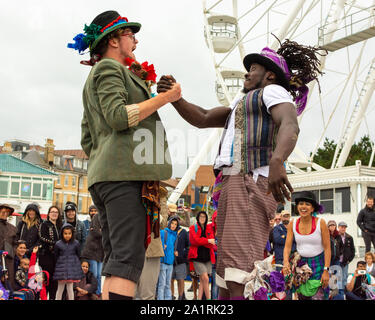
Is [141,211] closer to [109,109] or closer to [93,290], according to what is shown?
[109,109]

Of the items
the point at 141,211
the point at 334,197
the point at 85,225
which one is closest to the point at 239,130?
the point at 141,211

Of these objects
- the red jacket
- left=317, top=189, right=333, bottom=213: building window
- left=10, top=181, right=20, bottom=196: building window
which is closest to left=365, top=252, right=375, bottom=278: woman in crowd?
the red jacket

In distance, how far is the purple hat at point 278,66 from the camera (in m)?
3.25

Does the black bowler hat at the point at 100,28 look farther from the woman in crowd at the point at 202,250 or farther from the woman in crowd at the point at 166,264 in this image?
the woman in crowd at the point at 202,250

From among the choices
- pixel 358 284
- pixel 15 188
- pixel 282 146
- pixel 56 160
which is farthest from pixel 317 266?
pixel 56 160

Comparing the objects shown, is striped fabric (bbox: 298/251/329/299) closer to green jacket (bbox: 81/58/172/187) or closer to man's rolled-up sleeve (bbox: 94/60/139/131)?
green jacket (bbox: 81/58/172/187)

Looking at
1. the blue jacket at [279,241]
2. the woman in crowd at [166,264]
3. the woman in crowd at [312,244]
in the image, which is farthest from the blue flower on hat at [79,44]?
the blue jacket at [279,241]

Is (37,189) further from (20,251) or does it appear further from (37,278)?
(37,278)

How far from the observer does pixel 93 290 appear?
8.59 meters

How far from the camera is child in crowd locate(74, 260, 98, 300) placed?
8469 millimetres

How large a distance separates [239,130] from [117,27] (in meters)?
0.92

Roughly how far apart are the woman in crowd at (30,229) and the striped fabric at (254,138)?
5823 mm

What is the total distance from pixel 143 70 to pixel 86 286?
6187 mm

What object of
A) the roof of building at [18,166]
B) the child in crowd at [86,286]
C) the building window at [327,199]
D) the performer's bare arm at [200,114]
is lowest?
the child in crowd at [86,286]
